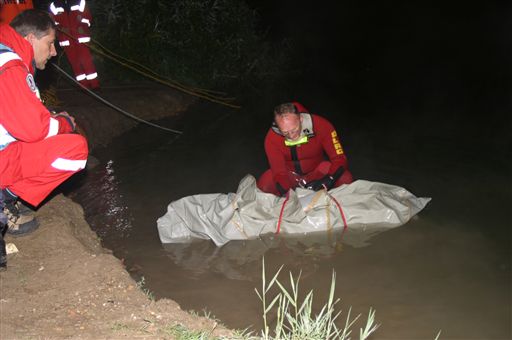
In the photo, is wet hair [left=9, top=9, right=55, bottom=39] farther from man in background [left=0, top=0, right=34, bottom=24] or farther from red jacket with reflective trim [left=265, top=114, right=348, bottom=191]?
red jacket with reflective trim [left=265, top=114, right=348, bottom=191]

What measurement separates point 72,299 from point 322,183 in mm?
2727

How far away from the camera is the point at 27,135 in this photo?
11.3 ft

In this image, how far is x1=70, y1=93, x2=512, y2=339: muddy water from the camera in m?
3.98

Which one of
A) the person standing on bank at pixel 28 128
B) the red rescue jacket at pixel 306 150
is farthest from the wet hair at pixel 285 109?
the person standing on bank at pixel 28 128

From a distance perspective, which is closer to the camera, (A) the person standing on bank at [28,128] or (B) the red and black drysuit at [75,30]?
(A) the person standing on bank at [28,128]

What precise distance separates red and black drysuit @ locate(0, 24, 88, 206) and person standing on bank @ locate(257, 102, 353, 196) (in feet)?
6.49

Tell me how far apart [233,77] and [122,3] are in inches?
120

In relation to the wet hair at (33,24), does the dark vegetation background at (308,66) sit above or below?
below

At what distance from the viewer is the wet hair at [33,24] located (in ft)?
12.0

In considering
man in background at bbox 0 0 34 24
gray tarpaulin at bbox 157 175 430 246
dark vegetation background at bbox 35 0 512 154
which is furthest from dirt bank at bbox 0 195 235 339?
dark vegetation background at bbox 35 0 512 154

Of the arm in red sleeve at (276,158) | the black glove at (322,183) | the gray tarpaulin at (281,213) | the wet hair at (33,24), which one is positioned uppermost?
the wet hair at (33,24)

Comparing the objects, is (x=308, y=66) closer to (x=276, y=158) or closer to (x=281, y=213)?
(x=276, y=158)

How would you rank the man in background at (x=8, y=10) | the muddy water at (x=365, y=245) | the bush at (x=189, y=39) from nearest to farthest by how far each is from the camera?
the muddy water at (x=365, y=245) < the man in background at (x=8, y=10) < the bush at (x=189, y=39)

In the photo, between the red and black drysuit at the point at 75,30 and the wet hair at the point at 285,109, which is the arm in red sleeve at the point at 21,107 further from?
the red and black drysuit at the point at 75,30
